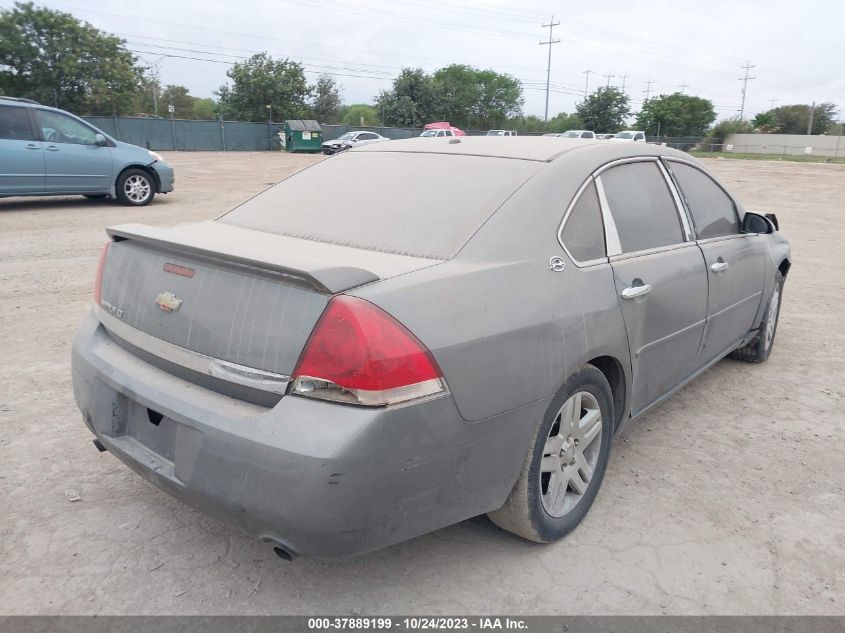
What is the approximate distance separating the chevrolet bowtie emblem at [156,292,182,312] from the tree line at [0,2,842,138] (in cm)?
4636

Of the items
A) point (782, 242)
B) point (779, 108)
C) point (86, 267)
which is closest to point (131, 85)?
point (86, 267)

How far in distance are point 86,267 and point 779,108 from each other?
334 ft

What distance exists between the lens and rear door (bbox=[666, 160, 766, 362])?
370 centimetres

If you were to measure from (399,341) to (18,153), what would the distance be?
10958 millimetres

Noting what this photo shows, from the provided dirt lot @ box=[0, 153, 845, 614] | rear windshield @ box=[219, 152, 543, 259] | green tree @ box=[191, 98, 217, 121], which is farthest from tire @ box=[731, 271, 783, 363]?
green tree @ box=[191, 98, 217, 121]

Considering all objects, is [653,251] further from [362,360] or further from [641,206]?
[362,360]

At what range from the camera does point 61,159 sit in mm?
11023

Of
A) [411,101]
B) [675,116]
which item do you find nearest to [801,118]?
[675,116]

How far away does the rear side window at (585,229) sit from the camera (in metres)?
2.71

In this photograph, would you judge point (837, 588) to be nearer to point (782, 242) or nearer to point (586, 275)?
point (586, 275)

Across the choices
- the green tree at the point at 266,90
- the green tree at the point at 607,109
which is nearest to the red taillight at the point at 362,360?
the green tree at the point at 266,90

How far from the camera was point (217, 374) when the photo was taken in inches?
86.6

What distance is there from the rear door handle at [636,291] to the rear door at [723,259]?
0.80 metres

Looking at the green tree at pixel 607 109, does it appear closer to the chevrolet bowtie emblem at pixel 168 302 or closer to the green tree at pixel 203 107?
the green tree at pixel 203 107
